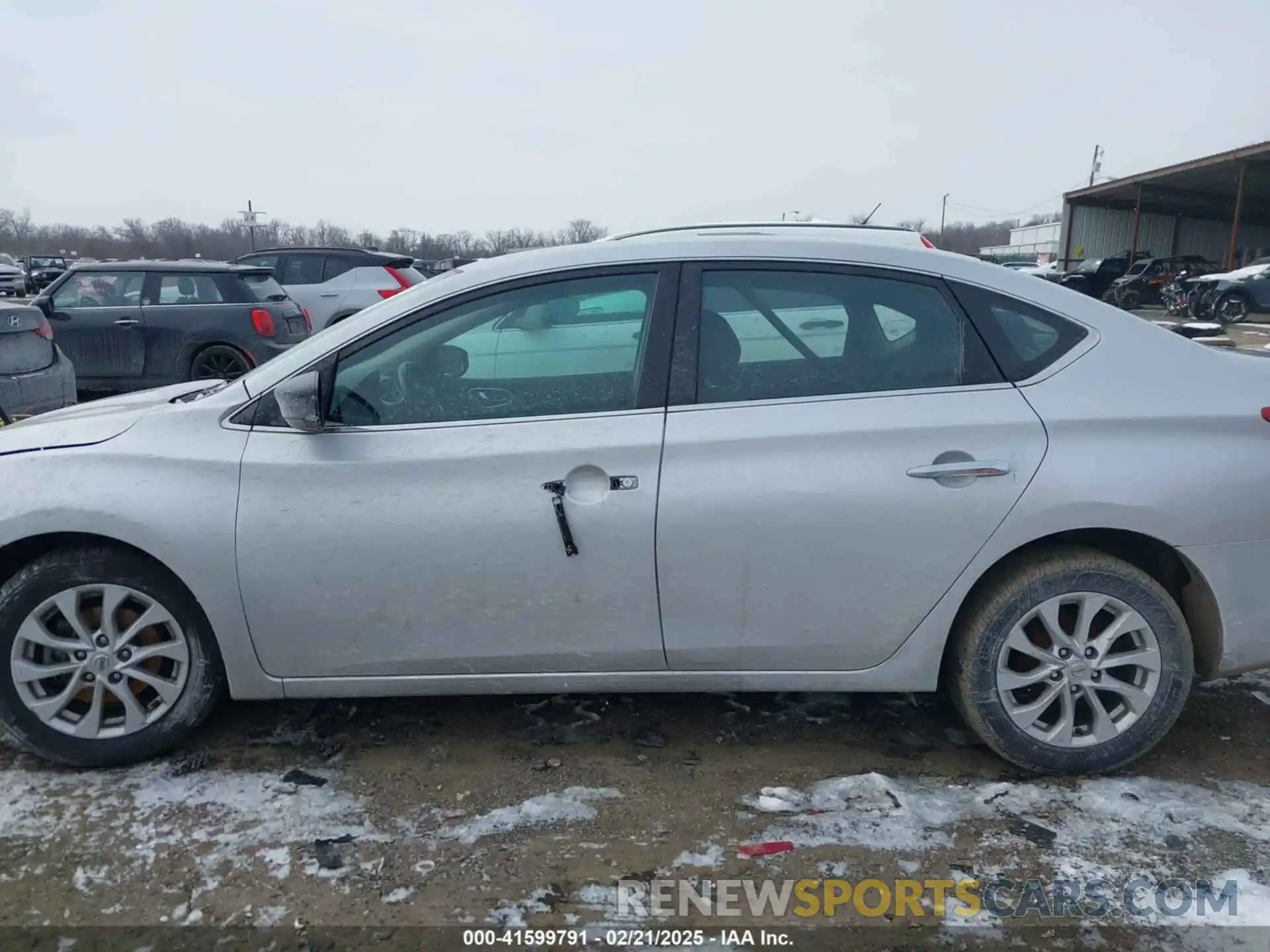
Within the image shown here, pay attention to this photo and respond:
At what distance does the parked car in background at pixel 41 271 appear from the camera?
30.3m

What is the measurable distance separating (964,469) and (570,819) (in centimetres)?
159

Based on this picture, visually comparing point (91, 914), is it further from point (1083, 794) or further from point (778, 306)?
point (1083, 794)

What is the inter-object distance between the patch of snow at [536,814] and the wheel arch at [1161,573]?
1246 millimetres

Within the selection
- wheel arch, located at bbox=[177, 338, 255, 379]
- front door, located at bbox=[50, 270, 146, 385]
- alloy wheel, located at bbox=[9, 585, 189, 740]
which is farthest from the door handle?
front door, located at bbox=[50, 270, 146, 385]

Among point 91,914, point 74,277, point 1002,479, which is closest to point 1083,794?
point 1002,479

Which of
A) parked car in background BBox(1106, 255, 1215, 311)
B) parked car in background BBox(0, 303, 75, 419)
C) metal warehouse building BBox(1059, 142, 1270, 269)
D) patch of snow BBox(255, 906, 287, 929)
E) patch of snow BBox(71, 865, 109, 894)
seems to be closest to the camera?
patch of snow BBox(255, 906, 287, 929)

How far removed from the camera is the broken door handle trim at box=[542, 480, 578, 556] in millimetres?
2803

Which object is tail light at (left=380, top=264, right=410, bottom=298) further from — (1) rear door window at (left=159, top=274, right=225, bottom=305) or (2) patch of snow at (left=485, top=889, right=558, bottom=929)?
(2) patch of snow at (left=485, top=889, right=558, bottom=929)

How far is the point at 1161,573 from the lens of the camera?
10.0 ft

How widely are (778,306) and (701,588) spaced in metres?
0.95

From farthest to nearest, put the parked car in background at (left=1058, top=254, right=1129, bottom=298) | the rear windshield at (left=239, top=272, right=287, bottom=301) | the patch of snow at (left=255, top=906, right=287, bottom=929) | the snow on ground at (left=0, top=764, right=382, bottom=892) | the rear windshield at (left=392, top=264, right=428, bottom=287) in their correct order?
the parked car in background at (left=1058, top=254, right=1129, bottom=298) < the rear windshield at (left=392, top=264, right=428, bottom=287) < the rear windshield at (left=239, top=272, right=287, bottom=301) < the snow on ground at (left=0, top=764, right=382, bottom=892) < the patch of snow at (left=255, top=906, right=287, bottom=929)

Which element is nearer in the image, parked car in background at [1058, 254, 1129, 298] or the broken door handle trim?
the broken door handle trim

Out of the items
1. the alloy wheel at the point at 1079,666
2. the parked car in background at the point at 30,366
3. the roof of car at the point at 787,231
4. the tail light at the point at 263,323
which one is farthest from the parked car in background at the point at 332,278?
the alloy wheel at the point at 1079,666

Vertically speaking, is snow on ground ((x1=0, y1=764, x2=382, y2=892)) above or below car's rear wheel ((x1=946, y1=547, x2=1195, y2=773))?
below
